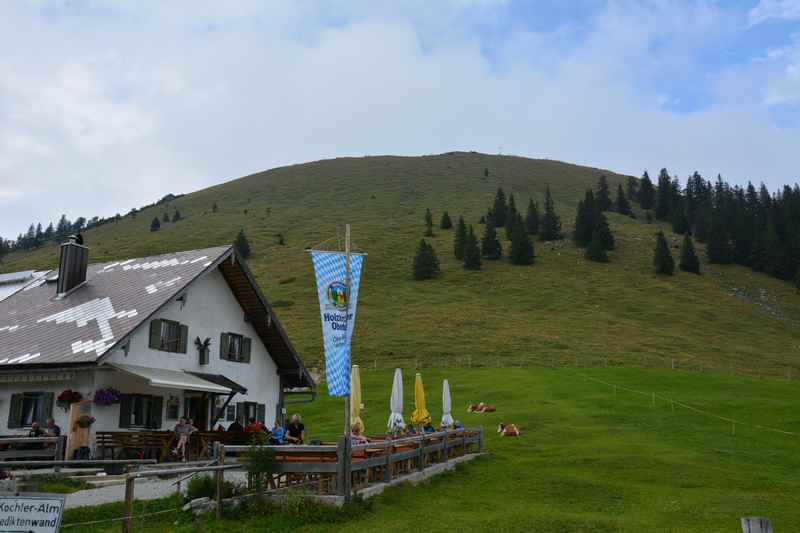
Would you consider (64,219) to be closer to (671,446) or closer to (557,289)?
(557,289)

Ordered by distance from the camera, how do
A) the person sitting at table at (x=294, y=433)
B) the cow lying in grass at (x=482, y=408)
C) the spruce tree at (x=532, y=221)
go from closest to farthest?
the person sitting at table at (x=294, y=433) < the cow lying in grass at (x=482, y=408) < the spruce tree at (x=532, y=221)

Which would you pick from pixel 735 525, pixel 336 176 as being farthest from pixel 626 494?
pixel 336 176

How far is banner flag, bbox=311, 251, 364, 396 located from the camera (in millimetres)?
14492

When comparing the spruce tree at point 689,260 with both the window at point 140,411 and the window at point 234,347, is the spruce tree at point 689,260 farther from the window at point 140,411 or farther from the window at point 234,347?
the window at point 140,411

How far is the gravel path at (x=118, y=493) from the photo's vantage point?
14.5 meters

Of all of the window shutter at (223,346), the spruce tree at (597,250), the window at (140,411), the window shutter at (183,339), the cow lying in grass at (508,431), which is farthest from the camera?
the spruce tree at (597,250)

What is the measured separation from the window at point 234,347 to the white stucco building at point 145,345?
0.04 metres

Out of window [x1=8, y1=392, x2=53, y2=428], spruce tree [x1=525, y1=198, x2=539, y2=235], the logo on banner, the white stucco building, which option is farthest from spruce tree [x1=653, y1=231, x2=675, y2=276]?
the logo on banner

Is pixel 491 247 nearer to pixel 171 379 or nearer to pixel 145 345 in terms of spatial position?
pixel 145 345

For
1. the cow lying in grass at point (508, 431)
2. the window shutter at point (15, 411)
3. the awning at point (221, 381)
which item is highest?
the awning at point (221, 381)

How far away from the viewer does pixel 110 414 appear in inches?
896

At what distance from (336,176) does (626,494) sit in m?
160

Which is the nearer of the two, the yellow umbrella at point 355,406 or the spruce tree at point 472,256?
the yellow umbrella at point 355,406

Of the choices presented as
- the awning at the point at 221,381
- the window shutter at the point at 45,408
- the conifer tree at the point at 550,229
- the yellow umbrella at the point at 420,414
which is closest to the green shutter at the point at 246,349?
the awning at the point at 221,381
